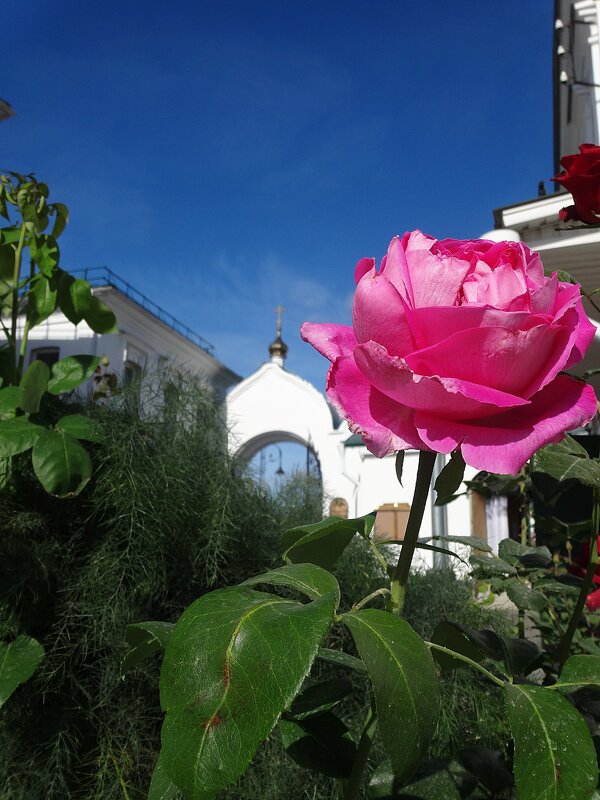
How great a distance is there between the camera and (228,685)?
33 centimetres

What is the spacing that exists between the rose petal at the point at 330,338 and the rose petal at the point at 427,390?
6 centimetres

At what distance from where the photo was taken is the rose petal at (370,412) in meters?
0.41

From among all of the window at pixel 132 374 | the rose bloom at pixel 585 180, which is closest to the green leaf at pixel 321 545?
the rose bloom at pixel 585 180

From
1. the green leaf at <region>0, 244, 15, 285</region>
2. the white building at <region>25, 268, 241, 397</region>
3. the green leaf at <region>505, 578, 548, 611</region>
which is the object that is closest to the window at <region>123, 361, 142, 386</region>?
the green leaf at <region>0, 244, 15, 285</region>

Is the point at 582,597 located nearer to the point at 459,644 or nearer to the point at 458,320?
the point at 459,644

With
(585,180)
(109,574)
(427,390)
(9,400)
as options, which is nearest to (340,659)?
(427,390)

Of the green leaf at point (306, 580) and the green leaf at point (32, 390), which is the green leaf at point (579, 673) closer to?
the green leaf at point (306, 580)

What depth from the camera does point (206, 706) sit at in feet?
1.10

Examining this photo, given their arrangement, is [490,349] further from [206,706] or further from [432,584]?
[432,584]

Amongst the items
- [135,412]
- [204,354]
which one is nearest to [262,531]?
[135,412]

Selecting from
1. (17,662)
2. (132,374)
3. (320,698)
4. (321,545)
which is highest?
(132,374)

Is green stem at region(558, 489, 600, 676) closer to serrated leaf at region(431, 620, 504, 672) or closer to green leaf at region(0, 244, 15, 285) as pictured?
serrated leaf at region(431, 620, 504, 672)

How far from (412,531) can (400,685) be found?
112 mm

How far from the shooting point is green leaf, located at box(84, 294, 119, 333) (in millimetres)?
1859
